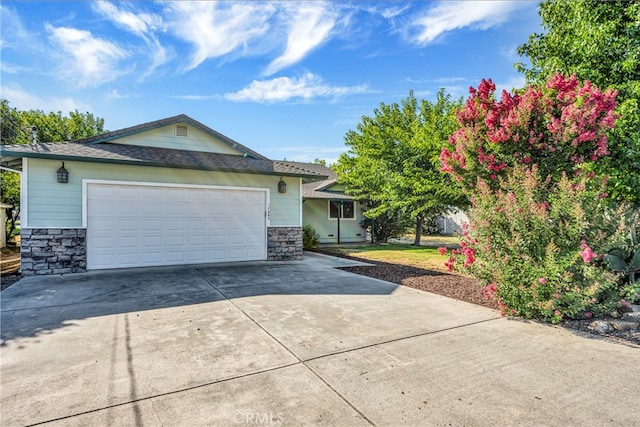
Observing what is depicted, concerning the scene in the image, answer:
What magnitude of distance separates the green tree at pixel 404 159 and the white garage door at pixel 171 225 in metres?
6.73

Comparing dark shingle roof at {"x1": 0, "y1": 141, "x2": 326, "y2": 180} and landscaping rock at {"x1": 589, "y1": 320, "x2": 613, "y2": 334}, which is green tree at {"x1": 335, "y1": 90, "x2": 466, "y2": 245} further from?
landscaping rock at {"x1": 589, "y1": 320, "x2": 613, "y2": 334}

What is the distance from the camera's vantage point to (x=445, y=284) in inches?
275

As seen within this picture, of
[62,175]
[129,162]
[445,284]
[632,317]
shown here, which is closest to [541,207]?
[632,317]

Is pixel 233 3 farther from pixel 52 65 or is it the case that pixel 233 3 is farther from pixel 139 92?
pixel 52 65

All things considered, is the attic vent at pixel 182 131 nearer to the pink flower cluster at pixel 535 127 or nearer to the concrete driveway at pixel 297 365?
the concrete driveway at pixel 297 365

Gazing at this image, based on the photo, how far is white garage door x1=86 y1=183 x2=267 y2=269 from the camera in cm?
822

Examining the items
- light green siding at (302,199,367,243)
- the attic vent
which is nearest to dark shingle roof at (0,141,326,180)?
the attic vent

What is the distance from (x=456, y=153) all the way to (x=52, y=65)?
1234cm

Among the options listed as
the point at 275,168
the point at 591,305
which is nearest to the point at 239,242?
the point at 275,168

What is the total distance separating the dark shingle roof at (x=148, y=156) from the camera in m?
7.61

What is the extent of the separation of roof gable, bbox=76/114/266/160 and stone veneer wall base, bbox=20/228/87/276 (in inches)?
107

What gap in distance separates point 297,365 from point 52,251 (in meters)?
7.62

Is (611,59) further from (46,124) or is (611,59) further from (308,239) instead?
(46,124)

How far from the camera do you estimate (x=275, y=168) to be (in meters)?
10.4
